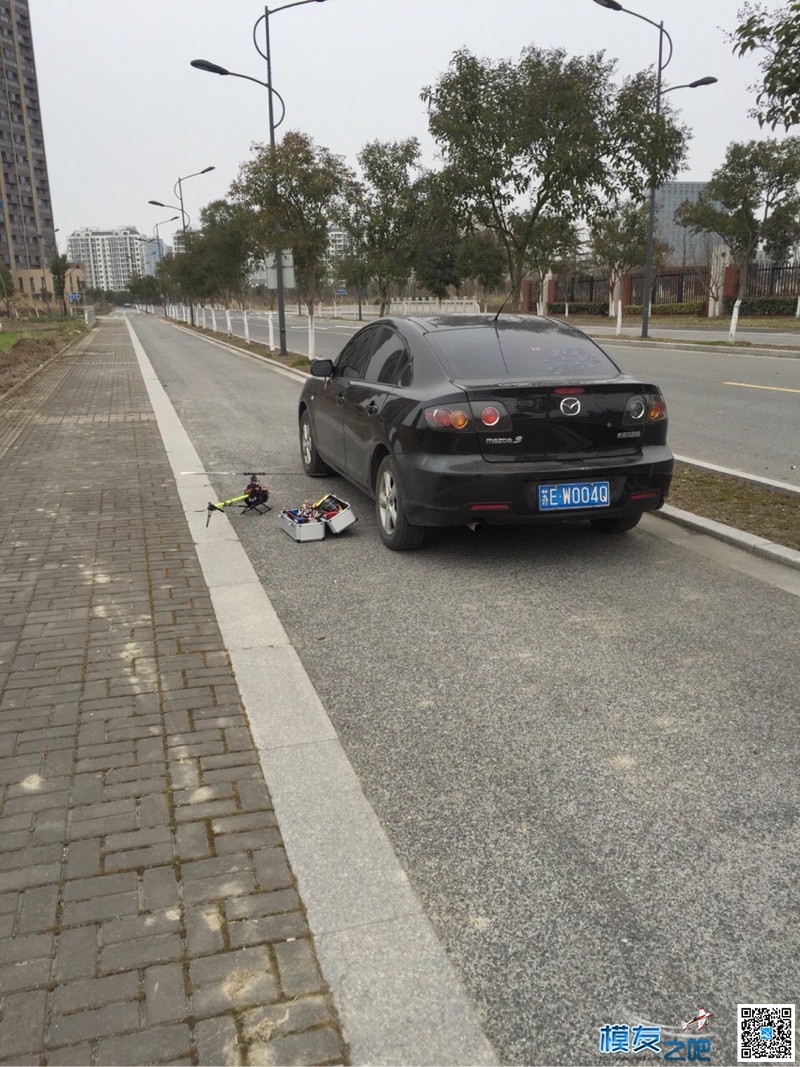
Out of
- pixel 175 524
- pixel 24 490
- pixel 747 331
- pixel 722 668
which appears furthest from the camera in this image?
pixel 747 331

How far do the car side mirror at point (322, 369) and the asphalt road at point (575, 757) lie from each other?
6.34 feet

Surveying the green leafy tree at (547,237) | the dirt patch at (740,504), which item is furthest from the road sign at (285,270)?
the dirt patch at (740,504)

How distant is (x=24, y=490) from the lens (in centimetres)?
817

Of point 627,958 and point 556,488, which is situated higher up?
point 556,488

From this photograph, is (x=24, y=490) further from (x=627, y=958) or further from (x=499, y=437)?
(x=627, y=958)

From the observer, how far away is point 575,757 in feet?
11.0

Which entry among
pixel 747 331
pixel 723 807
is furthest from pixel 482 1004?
pixel 747 331

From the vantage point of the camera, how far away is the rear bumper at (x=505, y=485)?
17.6ft

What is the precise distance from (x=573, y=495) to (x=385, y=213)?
17532 millimetres

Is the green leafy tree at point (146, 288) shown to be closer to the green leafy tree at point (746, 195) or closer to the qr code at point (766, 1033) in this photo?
the green leafy tree at point (746, 195)

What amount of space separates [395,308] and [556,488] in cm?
5611

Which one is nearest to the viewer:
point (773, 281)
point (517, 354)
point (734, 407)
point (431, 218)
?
point (517, 354)

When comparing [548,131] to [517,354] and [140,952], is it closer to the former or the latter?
[517,354]

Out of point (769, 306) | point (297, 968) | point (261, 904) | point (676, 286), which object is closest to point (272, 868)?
point (261, 904)
